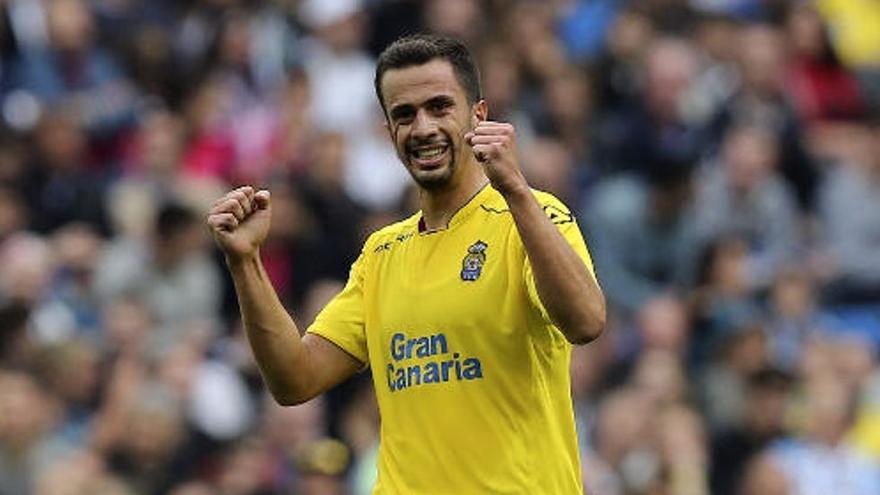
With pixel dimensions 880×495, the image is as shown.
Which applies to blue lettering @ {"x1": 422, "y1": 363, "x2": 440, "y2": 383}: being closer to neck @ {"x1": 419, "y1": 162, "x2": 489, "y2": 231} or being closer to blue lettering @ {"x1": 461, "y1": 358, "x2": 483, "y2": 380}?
blue lettering @ {"x1": 461, "y1": 358, "x2": 483, "y2": 380}

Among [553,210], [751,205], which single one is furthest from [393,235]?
[751,205]

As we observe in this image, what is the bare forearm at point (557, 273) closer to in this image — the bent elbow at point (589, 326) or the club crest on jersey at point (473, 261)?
the bent elbow at point (589, 326)

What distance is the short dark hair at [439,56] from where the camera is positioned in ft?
22.0

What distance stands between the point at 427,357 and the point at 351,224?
671cm

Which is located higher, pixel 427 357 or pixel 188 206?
pixel 188 206

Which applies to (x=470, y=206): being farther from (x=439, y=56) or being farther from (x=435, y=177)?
(x=439, y=56)

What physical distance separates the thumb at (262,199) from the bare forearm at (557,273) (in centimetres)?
86

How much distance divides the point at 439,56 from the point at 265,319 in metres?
0.92

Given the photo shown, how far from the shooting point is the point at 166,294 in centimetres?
1276

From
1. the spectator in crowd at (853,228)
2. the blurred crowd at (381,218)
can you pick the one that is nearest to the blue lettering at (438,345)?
the blurred crowd at (381,218)

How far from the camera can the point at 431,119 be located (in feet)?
21.8

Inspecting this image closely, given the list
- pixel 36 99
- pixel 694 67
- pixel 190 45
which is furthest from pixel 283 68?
pixel 694 67

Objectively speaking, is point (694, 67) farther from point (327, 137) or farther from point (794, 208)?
point (327, 137)

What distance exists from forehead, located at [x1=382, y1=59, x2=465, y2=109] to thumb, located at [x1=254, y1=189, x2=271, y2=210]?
0.45m
